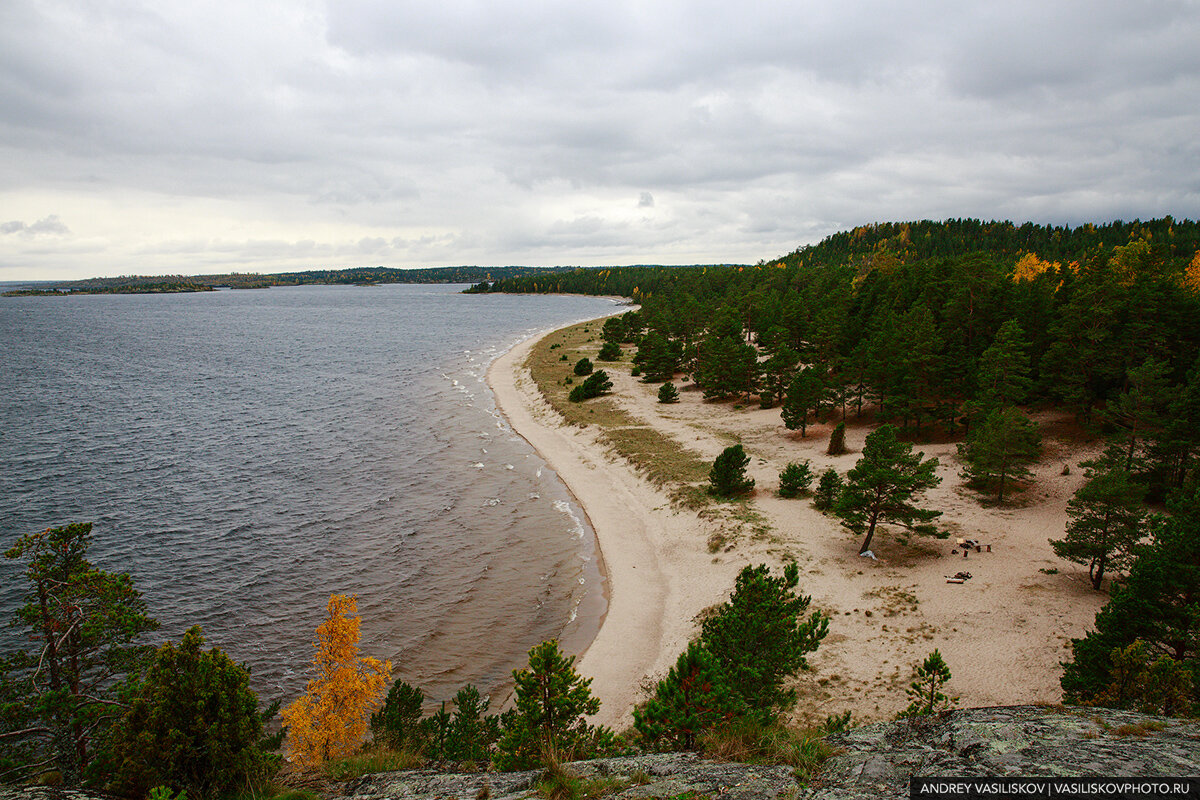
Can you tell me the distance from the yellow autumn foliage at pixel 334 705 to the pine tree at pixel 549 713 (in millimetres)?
5552

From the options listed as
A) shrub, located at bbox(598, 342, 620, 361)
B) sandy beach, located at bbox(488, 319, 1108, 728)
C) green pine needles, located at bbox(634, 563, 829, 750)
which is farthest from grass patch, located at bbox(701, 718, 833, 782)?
shrub, located at bbox(598, 342, 620, 361)

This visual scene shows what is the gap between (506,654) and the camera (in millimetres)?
24641

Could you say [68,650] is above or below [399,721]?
above

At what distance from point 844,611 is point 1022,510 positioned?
680 inches

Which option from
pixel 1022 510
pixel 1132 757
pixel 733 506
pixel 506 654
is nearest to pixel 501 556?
pixel 506 654

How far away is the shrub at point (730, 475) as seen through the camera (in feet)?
124

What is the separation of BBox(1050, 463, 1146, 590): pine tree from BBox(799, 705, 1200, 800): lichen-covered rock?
19303 mm

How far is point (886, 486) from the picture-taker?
2819 cm

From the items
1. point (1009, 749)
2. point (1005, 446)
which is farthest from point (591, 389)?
point (1009, 749)

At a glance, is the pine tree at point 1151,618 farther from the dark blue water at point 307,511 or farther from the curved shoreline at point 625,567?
the dark blue water at point 307,511

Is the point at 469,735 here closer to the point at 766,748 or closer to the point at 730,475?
the point at 766,748

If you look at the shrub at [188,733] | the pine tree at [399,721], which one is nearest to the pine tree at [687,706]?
the pine tree at [399,721]

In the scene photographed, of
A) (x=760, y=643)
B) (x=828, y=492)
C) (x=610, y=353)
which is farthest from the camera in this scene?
(x=610, y=353)

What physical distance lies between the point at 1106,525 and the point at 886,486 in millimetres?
Answer: 8447
